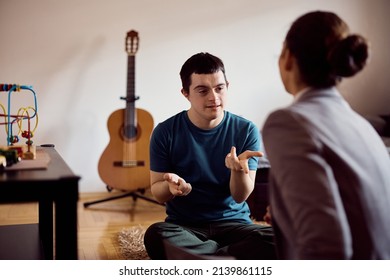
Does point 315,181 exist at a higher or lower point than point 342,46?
lower

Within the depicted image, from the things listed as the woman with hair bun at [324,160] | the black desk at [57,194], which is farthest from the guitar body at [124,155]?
the woman with hair bun at [324,160]

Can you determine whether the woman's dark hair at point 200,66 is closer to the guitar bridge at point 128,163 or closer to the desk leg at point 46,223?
the desk leg at point 46,223

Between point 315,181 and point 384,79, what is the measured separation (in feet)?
6.63

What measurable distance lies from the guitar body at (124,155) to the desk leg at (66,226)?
144 centimetres

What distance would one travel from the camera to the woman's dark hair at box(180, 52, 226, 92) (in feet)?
4.15

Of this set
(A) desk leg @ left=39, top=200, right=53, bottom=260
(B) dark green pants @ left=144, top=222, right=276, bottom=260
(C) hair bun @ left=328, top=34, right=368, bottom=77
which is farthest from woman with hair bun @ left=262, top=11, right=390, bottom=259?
(A) desk leg @ left=39, top=200, right=53, bottom=260

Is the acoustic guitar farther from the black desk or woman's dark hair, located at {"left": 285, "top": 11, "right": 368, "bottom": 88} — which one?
woman's dark hair, located at {"left": 285, "top": 11, "right": 368, "bottom": 88}

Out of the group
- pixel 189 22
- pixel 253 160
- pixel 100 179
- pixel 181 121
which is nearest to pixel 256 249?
pixel 253 160

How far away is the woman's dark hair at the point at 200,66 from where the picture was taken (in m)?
1.26

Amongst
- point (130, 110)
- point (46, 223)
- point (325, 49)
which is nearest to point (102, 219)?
point (130, 110)

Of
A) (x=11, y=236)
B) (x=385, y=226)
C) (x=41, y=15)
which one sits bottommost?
(x=11, y=236)

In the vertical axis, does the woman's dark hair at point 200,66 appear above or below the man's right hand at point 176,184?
above
